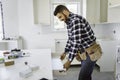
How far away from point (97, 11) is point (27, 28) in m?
2.15

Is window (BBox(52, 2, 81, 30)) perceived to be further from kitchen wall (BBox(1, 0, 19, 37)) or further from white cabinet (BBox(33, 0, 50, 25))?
kitchen wall (BBox(1, 0, 19, 37))

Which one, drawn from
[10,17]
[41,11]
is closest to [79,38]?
[41,11]

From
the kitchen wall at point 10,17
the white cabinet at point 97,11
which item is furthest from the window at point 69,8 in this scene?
the kitchen wall at point 10,17

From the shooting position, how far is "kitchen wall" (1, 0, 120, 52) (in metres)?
4.63

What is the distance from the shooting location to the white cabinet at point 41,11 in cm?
450

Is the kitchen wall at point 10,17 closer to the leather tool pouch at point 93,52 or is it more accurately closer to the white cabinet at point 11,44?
the white cabinet at point 11,44

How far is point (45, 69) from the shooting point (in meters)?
1.68

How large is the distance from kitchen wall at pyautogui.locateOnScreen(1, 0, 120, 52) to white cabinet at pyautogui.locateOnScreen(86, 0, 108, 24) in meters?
0.36

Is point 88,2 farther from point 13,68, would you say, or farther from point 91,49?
point 13,68

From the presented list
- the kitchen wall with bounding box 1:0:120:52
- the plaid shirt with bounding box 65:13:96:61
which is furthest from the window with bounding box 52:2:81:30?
the plaid shirt with bounding box 65:13:96:61

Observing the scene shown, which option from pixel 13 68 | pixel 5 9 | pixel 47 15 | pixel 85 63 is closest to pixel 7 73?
pixel 13 68

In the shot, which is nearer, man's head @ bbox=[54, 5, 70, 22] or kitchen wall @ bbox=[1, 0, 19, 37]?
man's head @ bbox=[54, 5, 70, 22]

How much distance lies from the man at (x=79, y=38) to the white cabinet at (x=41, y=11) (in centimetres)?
272

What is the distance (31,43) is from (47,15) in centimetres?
101
